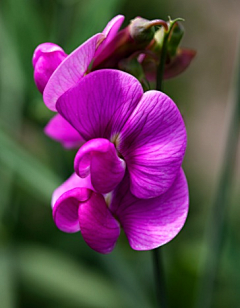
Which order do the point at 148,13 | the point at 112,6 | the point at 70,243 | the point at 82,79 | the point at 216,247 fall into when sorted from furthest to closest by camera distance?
1. the point at 148,13
2. the point at 70,243
3. the point at 112,6
4. the point at 216,247
5. the point at 82,79

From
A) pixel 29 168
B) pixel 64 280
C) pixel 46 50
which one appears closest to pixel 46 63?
pixel 46 50

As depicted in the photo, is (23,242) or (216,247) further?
(23,242)

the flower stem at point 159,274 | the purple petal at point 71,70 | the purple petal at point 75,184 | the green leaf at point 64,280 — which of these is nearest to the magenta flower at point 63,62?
the purple petal at point 71,70

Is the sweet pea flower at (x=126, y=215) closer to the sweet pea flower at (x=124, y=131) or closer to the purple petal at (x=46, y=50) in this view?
the sweet pea flower at (x=124, y=131)

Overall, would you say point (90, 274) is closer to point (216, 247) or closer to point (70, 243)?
point (70, 243)

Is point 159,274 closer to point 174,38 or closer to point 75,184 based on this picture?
point 75,184

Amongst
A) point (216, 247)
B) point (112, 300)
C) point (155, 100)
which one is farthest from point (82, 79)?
point (112, 300)

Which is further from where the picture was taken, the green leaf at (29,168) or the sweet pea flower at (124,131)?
the green leaf at (29,168)
